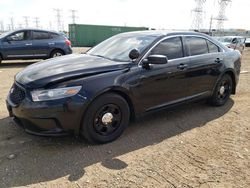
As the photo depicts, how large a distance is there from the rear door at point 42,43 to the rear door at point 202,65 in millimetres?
8515

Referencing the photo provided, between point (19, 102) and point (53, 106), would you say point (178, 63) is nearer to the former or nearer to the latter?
point (53, 106)

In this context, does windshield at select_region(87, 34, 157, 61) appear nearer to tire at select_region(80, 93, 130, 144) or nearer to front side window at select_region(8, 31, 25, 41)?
tire at select_region(80, 93, 130, 144)

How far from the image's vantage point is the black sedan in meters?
3.62

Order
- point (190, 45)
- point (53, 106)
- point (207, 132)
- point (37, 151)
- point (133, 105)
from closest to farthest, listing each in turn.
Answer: point (53, 106) → point (37, 151) → point (133, 105) → point (207, 132) → point (190, 45)

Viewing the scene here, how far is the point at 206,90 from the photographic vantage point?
18.2ft

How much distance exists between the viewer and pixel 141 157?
12.2 feet

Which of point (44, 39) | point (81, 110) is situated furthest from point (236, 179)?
point (44, 39)

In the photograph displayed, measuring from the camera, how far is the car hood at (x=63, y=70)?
3696 millimetres

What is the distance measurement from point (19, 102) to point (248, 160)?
3.13 meters

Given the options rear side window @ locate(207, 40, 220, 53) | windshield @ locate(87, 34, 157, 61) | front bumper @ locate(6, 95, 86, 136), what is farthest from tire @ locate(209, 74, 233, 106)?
front bumper @ locate(6, 95, 86, 136)

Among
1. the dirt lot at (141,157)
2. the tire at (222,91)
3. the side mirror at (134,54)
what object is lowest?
the dirt lot at (141,157)

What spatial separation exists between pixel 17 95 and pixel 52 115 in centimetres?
69

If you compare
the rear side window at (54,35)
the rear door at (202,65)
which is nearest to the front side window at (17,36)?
the rear side window at (54,35)

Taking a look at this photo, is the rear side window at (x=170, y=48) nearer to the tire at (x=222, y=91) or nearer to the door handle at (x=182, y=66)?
the door handle at (x=182, y=66)
